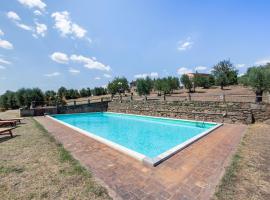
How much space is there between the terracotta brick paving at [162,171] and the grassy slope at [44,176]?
32 cm

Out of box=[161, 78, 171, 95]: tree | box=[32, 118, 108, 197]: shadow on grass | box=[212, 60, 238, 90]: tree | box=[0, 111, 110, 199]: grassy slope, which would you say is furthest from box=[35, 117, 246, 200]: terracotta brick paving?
box=[212, 60, 238, 90]: tree

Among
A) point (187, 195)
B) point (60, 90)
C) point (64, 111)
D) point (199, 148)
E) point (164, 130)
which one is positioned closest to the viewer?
point (187, 195)

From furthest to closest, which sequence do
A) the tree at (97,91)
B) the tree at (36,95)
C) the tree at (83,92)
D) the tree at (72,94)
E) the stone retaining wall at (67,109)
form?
the tree at (97,91) < the tree at (83,92) < the tree at (72,94) < the tree at (36,95) < the stone retaining wall at (67,109)

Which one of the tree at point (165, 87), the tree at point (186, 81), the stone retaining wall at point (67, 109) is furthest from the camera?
the tree at point (186, 81)

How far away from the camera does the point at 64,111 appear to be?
63.4ft

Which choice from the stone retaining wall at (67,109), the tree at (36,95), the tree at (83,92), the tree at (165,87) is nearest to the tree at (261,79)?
the stone retaining wall at (67,109)

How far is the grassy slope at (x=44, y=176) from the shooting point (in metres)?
3.09

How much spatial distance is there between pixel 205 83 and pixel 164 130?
3850 cm

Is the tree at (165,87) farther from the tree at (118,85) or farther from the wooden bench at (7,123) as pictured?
the wooden bench at (7,123)

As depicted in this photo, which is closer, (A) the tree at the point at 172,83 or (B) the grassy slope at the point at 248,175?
(B) the grassy slope at the point at 248,175

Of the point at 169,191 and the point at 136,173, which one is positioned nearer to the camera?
the point at 169,191

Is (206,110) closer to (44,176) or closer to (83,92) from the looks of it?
(44,176)

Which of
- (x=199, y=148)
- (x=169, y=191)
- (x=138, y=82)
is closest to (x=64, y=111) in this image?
(x=138, y=82)

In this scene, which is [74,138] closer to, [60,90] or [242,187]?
[242,187]
